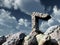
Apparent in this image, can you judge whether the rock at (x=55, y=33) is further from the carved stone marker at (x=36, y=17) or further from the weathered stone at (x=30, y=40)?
the weathered stone at (x=30, y=40)

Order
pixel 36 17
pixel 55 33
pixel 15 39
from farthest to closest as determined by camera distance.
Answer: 1. pixel 36 17
2. pixel 55 33
3. pixel 15 39

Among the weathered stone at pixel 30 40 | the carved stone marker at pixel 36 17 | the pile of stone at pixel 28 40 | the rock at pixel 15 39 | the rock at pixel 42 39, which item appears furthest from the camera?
the carved stone marker at pixel 36 17

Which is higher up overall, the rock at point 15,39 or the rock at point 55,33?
the rock at point 55,33

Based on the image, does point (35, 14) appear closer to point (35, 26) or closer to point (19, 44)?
point (35, 26)

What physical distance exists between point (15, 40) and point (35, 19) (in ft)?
36.7

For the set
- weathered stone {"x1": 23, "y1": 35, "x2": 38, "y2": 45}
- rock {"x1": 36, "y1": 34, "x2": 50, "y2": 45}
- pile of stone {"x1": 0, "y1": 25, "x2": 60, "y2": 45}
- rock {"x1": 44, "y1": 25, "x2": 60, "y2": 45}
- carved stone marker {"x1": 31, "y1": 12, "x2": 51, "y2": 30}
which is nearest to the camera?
rock {"x1": 36, "y1": 34, "x2": 50, "y2": 45}

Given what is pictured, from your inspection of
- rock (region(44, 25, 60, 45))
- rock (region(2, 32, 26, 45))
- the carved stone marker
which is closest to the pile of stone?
rock (region(2, 32, 26, 45))

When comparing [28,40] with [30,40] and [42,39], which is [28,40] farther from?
[42,39]

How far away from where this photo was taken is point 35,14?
45.5 metres

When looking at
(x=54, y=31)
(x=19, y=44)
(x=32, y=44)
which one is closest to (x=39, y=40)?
(x=32, y=44)

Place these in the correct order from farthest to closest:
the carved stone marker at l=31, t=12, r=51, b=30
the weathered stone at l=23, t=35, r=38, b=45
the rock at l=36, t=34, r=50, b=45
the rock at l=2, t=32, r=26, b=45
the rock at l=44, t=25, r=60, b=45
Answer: the carved stone marker at l=31, t=12, r=51, b=30
the rock at l=44, t=25, r=60, b=45
the rock at l=2, t=32, r=26, b=45
the weathered stone at l=23, t=35, r=38, b=45
the rock at l=36, t=34, r=50, b=45

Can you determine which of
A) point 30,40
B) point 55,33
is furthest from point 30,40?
point 55,33

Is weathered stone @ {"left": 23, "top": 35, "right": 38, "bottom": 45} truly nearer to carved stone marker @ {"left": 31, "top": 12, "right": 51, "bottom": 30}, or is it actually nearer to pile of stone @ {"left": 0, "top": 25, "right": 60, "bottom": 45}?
pile of stone @ {"left": 0, "top": 25, "right": 60, "bottom": 45}

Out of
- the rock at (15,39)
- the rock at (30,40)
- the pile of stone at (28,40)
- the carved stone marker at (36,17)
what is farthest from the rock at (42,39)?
the carved stone marker at (36,17)
